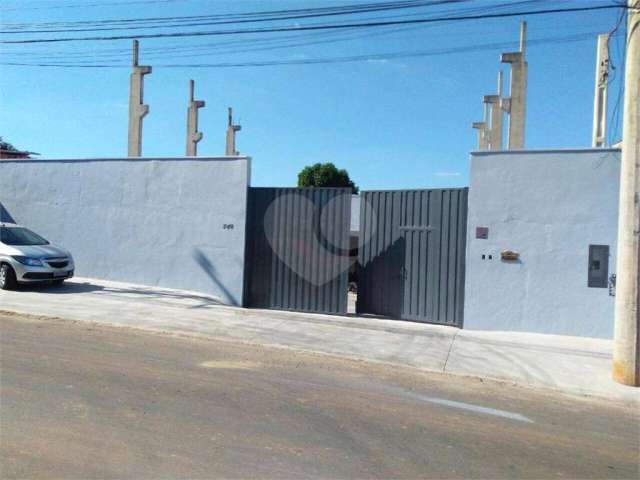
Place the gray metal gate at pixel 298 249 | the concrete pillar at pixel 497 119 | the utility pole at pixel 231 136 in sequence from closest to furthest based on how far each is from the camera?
the gray metal gate at pixel 298 249 < the concrete pillar at pixel 497 119 < the utility pole at pixel 231 136

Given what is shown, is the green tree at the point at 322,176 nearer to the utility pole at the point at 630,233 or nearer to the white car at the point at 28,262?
the white car at the point at 28,262

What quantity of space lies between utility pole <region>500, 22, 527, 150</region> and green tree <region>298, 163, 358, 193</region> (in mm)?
28412

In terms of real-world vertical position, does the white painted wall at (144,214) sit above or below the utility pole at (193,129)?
below

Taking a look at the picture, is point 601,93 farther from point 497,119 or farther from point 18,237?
point 18,237

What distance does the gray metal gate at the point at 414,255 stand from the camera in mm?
9891

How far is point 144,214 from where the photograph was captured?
12.6 meters

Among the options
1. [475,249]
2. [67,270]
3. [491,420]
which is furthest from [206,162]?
[491,420]

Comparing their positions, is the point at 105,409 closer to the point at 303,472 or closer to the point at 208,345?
the point at 303,472

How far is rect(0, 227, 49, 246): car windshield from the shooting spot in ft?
38.2

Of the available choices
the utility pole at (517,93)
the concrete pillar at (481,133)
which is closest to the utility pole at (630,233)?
the utility pole at (517,93)

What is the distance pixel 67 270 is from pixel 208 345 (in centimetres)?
598

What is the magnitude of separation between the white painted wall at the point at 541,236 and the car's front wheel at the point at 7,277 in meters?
9.83

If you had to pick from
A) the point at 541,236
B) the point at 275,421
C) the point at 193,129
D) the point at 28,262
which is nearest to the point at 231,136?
the point at 193,129

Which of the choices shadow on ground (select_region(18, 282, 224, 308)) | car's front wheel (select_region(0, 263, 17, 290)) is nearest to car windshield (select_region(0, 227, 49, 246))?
car's front wheel (select_region(0, 263, 17, 290))
